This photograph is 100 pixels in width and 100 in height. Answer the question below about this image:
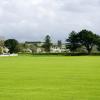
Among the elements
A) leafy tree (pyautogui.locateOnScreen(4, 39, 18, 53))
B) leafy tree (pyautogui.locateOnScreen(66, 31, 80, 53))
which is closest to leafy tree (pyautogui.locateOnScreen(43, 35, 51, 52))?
leafy tree (pyautogui.locateOnScreen(4, 39, 18, 53))

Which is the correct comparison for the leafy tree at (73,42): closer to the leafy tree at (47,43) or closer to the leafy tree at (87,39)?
the leafy tree at (87,39)

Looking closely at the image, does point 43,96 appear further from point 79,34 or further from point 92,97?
point 79,34

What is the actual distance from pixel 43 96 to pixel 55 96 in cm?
46

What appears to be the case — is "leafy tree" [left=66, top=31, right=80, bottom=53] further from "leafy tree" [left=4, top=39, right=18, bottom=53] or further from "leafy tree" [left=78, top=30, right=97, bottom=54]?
"leafy tree" [left=4, top=39, right=18, bottom=53]

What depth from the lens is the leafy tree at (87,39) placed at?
139625mm

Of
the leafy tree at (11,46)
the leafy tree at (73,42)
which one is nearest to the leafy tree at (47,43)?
the leafy tree at (11,46)

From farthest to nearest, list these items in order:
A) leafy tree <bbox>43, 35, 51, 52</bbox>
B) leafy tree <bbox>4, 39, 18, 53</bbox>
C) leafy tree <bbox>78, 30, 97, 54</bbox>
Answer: leafy tree <bbox>43, 35, 51, 52</bbox> → leafy tree <bbox>4, 39, 18, 53</bbox> → leafy tree <bbox>78, 30, 97, 54</bbox>

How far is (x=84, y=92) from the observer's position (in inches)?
658

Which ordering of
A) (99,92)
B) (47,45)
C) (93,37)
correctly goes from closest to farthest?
(99,92), (93,37), (47,45)

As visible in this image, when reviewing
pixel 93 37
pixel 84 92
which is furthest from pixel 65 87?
pixel 93 37

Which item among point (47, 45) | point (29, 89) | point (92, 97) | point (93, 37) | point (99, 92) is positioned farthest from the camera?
point (47, 45)

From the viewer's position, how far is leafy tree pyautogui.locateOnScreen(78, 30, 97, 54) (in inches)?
5497

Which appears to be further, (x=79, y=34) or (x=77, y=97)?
(x=79, y=34)

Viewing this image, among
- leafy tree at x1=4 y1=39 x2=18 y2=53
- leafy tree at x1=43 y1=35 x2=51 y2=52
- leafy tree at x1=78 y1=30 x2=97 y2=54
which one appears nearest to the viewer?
leafy tree at x1=78 y1=30 x2=97 y2=54
